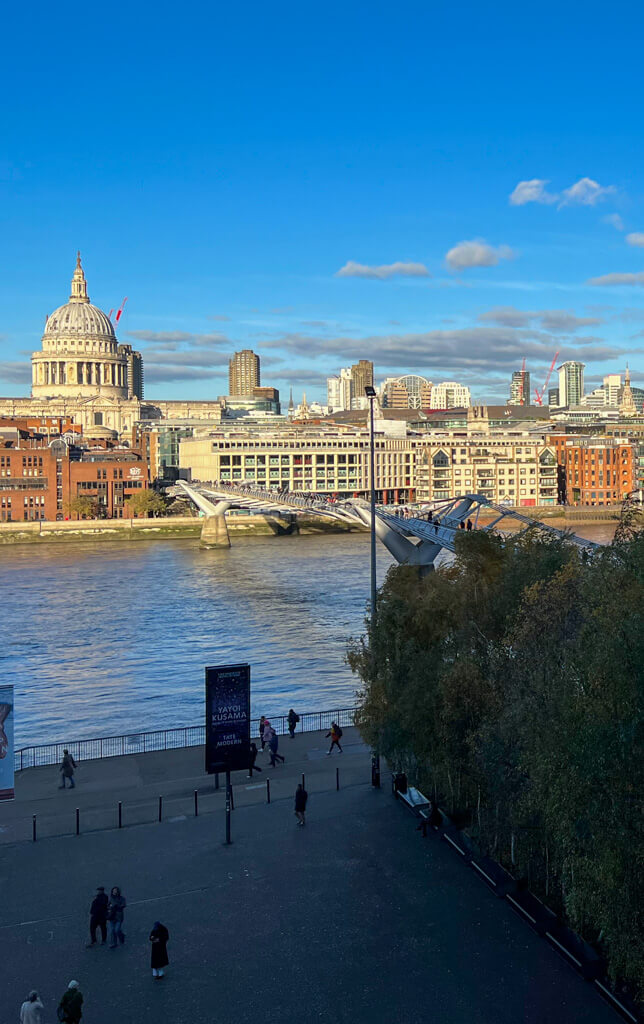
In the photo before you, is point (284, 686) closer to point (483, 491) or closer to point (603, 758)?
point (603, 758)

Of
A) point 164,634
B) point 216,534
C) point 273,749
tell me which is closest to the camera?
point 273,749

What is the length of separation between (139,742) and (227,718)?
31.3 ft

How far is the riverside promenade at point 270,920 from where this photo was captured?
439 inches

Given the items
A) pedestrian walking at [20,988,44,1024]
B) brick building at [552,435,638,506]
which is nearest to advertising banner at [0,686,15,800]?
pedestrian walking at [20,988,44,1024]

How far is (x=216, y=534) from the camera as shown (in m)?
86.6

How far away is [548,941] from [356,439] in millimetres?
130632

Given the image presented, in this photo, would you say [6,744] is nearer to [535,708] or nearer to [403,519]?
[535,708]

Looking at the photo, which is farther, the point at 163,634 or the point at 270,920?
the point at 163,634

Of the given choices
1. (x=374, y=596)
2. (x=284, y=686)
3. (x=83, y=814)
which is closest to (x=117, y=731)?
(x=284, y=686)

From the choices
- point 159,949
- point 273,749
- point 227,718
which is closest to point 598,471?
point 273,749

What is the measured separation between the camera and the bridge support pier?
283 feet

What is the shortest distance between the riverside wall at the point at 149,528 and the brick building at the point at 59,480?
255 inches

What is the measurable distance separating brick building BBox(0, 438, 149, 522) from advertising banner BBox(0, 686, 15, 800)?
301ft

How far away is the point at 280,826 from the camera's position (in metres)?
16.8
